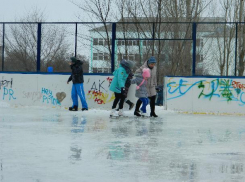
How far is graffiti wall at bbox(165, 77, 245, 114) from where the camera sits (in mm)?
15516

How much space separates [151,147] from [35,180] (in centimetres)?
298

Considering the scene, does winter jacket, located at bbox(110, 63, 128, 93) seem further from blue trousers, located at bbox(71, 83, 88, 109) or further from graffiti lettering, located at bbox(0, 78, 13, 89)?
graffiti lettering, located at bbox(0, 78, 13, 89)

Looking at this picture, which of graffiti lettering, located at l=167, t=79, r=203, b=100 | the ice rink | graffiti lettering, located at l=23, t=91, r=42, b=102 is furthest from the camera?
graffiti lettering, located at l=23, t=91, r=42, b=102

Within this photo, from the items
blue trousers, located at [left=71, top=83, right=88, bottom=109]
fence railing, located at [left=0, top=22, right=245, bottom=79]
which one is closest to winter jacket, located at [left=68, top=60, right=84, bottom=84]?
blue trousers, located at [left=71, top=83, right=88, bottom=109]

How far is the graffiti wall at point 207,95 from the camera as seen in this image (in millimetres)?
15516

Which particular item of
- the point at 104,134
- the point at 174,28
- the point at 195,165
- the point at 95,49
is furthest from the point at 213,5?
the point at 195,165

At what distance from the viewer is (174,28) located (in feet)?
65.8

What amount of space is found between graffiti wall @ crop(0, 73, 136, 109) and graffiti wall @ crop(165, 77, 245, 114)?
1.19 m

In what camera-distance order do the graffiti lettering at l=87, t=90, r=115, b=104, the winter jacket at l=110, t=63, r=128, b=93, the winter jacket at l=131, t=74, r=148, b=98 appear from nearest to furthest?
the winter jacket at l=110, t=63, r=128, b=93
the winter jacket at l=131, t=74, r=148, b=98
the graffiti lettering at l=87, t=90, r=115, b=104

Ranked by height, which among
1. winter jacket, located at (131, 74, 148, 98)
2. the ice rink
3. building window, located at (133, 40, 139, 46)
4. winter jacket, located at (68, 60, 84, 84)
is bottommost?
the ice rink

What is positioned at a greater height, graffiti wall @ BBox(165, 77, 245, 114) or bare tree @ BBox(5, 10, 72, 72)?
bare tree @ BBox(5, 10, 72, 72)

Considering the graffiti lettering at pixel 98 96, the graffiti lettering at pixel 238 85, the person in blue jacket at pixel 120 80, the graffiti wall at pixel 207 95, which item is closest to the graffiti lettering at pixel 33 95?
the graffiti lettering at pixel 98 96

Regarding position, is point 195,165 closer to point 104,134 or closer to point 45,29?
point 104,134

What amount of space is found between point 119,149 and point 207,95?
24.8 ft
